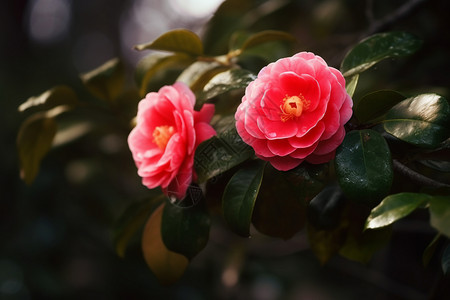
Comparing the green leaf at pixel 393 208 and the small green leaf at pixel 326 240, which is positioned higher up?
the green leaf at pixel 393 208

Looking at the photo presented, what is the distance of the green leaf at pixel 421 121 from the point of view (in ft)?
1.80

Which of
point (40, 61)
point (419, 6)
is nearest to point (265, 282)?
point (419, 6)

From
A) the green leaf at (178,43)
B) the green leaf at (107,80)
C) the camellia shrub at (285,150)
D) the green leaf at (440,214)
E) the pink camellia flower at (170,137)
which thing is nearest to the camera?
the green leaf at (440,214)

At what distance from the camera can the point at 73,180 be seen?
1388mm

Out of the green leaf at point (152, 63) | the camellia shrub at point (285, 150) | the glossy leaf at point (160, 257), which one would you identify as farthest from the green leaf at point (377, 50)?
the glossy leaf at point (160, 257)

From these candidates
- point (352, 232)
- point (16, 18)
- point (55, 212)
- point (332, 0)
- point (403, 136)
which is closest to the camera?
Result: point (403, 136)

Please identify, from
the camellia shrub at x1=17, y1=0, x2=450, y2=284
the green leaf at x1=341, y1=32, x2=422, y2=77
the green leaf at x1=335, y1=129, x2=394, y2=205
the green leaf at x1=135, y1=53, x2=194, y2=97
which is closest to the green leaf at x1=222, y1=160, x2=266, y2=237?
the camellia shrub at x1=17, y1=0, x2=450, y2=284

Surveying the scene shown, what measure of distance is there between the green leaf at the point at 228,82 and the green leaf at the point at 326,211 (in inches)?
9.3

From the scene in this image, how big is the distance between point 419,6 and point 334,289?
7.21 feet

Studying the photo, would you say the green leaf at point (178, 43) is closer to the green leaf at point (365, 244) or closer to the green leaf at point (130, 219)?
the green leaf at point (130, 219)

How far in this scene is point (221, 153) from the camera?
650 millimetres

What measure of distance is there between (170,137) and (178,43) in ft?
0.74

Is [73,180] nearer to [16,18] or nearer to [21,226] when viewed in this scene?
[21,226]

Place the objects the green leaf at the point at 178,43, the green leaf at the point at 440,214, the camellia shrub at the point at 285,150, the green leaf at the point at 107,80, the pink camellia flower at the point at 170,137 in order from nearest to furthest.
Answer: the green leaf at the point at 440,214
the camellia shrub at the point at 285,150
the pink camellia flower at the point at 170,137
the green leaf at the point at 178,43
the green leaf at the point at 107,80
